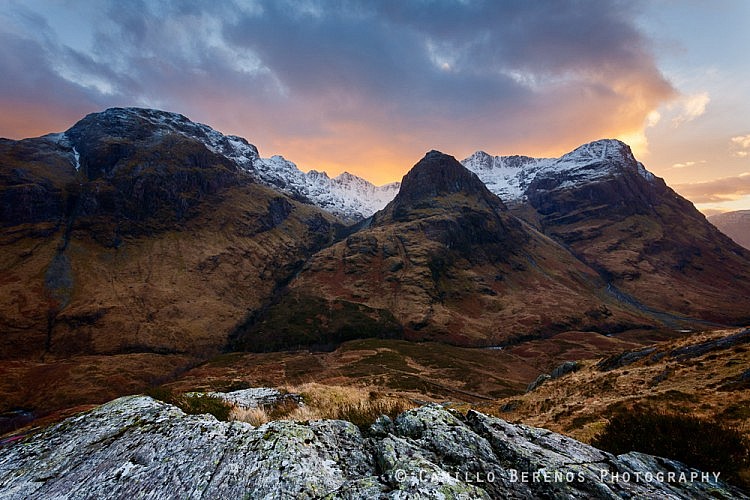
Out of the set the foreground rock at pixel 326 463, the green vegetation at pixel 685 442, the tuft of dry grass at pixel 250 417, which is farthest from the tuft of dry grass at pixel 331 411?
the green vegetation at pixel 685 442

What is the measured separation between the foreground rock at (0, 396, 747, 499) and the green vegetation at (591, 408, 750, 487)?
544 mm

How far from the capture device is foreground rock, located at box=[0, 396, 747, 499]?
7352 mm

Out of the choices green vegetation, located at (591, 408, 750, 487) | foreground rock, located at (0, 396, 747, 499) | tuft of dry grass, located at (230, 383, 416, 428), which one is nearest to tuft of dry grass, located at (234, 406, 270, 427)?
tuft of dry grass, located at (230, 383, 416, 428)

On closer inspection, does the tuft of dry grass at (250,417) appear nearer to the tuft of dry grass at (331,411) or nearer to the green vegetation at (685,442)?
the tuft of dry grass at (331,411)

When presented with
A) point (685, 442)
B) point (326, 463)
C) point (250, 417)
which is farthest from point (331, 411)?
point (685, 442)

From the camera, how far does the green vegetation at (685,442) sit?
8781 mm

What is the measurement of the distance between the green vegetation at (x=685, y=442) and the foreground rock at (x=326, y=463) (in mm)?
544

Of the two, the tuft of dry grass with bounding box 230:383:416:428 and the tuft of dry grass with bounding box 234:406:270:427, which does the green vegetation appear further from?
the tuft of dry grass with bounding box 234:406:270:427

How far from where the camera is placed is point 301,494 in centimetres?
711

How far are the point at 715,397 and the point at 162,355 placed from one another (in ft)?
671

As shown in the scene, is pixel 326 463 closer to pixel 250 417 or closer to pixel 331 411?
pixel 331 411

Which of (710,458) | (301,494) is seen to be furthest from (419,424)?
(710,458)

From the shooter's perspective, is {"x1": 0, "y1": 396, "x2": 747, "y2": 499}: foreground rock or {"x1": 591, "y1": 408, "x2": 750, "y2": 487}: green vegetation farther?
{"x1": 591, "y1": 408, "x2": 750, "y2": 487}: green vegetation

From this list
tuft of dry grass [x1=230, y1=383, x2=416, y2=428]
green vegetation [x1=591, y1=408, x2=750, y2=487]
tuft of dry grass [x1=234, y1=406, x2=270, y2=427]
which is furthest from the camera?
tuft of dry grass [x1=230, y1=383, x2=416, y2=428]
